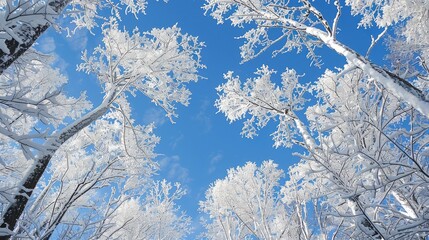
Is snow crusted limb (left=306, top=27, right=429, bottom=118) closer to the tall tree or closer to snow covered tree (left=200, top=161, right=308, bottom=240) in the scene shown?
the tall tree

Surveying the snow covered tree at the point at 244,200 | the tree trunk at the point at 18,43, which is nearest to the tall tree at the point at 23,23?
the tree trunk at the point at 18,43

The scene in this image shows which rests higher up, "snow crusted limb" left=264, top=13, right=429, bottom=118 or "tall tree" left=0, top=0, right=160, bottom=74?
"snow crusted limb" left=264, top=13, right=429, bottom=118

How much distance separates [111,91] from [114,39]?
1.40 metres

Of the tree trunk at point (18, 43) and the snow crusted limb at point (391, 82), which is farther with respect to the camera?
the snow crusted limb at point (391, 82)

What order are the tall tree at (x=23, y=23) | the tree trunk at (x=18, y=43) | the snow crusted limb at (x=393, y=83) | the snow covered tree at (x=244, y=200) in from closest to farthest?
the tall tree at (x=23, y=23)
the tree trunk at (x=18, y=43)
the snow crusted limb at (x=393, y=83)
the snow covered tree at (x=244, y=200)

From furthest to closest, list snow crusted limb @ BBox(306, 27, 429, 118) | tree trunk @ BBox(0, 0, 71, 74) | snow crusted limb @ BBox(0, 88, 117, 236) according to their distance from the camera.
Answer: snow crusted limb @ BBox(0, 88, 117, 236) → snow crusted limb @ BBox(306, 27, 429, 118) → tree trunk @ BBox(0, 0, 71, 74)

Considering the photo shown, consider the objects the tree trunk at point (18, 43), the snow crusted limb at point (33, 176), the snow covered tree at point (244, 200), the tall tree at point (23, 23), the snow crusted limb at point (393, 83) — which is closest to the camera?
the tall tree at point (23, 23)

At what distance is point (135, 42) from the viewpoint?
6465 mm

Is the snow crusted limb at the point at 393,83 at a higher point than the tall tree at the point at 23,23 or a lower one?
higher

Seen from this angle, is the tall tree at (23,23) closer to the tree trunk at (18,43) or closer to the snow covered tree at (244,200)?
the tree trunk at (18,43)

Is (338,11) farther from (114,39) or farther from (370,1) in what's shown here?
(114,39)

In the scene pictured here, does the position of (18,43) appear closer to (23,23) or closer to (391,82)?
(23,23)

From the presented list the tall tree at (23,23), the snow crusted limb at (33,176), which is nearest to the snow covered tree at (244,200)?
the snow crusted limb at (33,176)

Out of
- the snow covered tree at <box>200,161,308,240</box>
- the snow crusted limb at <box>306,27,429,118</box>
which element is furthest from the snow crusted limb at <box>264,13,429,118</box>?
the snow covered tree at <box>200,161,308,240</box>
